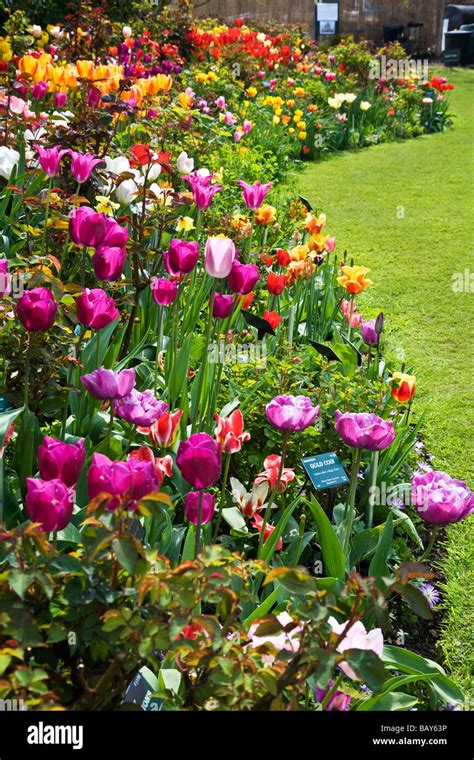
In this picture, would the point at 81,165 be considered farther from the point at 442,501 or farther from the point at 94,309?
the point at 442,501

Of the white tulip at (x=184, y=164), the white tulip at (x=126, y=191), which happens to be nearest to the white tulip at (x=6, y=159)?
the white tulip at (x=126, y=191)

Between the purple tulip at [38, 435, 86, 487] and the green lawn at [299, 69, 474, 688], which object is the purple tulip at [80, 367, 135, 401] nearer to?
the purple tulip at [38, 435, 86, 487]

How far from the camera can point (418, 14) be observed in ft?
66.9

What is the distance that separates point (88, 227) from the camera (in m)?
2.41

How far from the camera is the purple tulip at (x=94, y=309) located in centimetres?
213

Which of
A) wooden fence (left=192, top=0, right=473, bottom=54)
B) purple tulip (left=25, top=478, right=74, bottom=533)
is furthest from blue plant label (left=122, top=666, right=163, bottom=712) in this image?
wooden fence (left=192, top=0, right=473, bottom=54)

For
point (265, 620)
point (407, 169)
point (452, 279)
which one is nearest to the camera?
point (265, 620)

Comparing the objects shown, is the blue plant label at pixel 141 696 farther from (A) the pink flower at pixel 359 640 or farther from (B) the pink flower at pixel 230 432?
(B) the pink flower at pixel 230 432

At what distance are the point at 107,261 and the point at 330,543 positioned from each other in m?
1.01

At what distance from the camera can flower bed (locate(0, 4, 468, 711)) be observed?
49.9 inches
